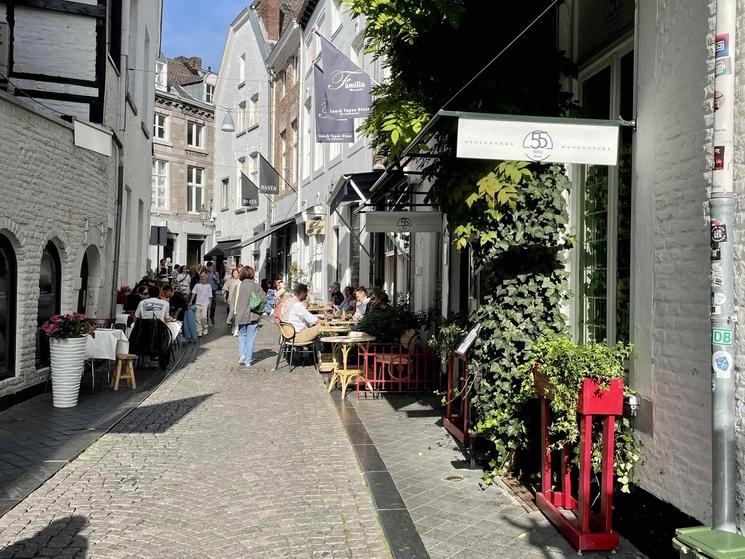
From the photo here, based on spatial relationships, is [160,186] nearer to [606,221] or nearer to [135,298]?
[135,298]

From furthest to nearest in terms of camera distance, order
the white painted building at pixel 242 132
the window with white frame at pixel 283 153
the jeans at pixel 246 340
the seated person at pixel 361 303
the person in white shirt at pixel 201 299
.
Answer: the white painted building at pixel 242 132 < the window with white frame at pixel 283 153 < the person in white shirt at pixel 201 299 < the jeans at pixel 246 340 < the seated person at pixel 361 303

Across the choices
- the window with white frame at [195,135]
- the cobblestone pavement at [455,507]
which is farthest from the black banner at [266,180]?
the window with white frame at [195,135]

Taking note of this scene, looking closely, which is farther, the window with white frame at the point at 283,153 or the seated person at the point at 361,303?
the window with white frame at the point at 283,153

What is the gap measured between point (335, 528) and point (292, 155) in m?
21.3

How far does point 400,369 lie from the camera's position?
8.70 m

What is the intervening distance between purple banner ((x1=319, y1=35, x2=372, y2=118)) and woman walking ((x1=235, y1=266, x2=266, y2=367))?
3.52m

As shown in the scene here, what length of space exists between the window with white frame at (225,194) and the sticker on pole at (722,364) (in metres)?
30.7

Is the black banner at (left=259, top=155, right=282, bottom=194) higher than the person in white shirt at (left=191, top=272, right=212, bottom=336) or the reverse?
higher

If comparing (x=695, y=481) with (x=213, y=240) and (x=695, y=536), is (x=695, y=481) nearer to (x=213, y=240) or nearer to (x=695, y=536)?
(x=695, y=536)

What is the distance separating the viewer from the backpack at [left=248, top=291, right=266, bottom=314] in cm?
1162

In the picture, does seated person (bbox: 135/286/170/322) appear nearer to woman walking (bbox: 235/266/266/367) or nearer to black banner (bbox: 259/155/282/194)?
woman walking (bbox: 235/266/266/367)

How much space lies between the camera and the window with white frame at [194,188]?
120 ft

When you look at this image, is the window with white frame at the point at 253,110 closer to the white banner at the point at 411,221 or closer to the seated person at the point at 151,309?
the seated person at the point at 151,309

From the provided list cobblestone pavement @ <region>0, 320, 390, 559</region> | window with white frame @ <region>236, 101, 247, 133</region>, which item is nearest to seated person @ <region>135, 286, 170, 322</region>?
cobblestone pavement @ <region>0, 320, 390, 559</region>
